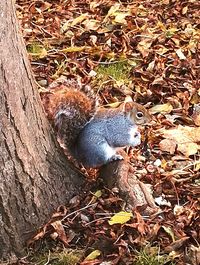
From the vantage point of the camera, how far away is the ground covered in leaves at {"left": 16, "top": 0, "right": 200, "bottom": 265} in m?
2.78

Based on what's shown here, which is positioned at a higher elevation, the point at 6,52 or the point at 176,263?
the point at 6,52

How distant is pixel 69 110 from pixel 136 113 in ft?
1.08

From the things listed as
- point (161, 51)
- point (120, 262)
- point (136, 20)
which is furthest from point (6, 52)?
point (136, 20)

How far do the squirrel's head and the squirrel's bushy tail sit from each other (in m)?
0.15

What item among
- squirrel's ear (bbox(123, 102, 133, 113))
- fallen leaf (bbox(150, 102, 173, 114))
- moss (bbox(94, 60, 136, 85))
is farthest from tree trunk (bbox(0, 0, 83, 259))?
moss (bbox(94, 60, 136, 85))

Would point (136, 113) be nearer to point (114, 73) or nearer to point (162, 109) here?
point (162, 109)

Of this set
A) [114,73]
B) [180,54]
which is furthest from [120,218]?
[180,54]

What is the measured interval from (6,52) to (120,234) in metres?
0.87

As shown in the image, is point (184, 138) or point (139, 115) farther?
point (184, 138)

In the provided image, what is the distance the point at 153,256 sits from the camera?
2.70m

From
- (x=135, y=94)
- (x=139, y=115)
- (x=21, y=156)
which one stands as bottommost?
(x=135, y=94)

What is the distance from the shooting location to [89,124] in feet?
10.0

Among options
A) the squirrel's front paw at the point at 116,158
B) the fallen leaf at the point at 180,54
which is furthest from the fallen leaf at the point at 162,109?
the squirrel's front paw at the point at 116,158

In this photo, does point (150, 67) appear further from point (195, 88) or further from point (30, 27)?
point (30, 27)
